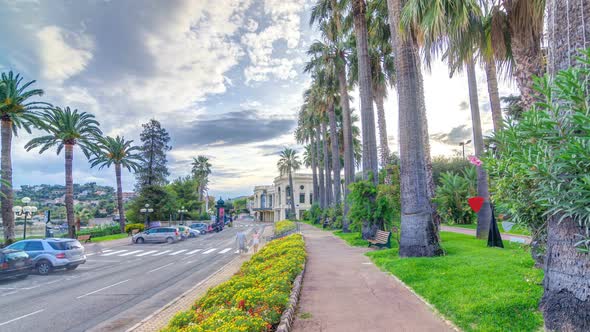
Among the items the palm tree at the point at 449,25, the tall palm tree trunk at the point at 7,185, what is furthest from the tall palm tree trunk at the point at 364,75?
the tall palm tree trunk at the point at 7,185

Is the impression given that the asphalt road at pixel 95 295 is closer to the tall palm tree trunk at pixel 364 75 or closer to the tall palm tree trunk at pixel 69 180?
the tall palm tree trunk at pixel 364 75

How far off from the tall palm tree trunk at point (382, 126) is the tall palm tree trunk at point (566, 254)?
16.6m

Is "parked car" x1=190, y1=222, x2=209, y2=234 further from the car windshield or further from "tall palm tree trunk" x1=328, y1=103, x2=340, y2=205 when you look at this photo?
the car windshield

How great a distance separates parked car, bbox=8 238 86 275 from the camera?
49.0 feet

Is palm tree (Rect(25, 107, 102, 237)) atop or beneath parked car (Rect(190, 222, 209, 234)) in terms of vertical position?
atop

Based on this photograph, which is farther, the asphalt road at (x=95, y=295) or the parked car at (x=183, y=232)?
the parked car at (x=183, y=232)

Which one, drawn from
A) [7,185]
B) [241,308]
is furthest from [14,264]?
[7,185]

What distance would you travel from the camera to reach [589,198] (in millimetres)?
3799

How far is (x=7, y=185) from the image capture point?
23.8 metres

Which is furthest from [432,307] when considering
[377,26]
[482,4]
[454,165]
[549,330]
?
[454,165]

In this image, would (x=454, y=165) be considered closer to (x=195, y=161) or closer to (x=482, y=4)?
(x=482, y=4)

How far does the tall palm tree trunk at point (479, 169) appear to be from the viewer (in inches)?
610

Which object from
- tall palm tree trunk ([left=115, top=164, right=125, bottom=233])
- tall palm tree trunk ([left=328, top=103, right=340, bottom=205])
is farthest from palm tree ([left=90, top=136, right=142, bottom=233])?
tall palm tree trunk ([left=328, top=103, right=340, bottom=205])

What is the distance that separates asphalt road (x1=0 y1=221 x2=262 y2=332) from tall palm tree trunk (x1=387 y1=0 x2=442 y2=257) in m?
8.28
